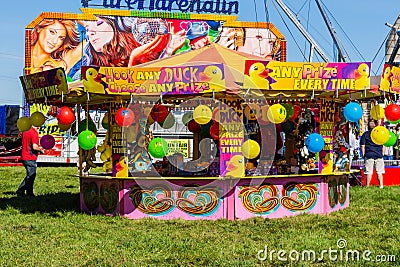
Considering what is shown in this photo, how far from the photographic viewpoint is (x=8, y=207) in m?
12.5

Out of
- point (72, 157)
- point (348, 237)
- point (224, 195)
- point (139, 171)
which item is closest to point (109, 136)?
point (139, 171)

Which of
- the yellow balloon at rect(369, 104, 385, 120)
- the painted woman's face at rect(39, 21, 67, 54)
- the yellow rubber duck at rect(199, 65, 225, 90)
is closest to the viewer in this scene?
the yellow rubber duck at rect(199, 65, 225, 90)

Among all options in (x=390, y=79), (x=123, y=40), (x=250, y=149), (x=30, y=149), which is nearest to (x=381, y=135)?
(x=390, y=79)

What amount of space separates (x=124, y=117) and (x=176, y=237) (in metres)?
2.21

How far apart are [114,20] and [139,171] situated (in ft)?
98.0

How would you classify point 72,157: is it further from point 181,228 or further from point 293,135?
point 181,228

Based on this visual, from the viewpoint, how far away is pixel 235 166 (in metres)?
10.5

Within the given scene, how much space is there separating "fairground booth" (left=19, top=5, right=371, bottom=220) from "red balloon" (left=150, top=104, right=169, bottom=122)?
2 centimetres

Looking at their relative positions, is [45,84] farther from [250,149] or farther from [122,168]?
[250,149]

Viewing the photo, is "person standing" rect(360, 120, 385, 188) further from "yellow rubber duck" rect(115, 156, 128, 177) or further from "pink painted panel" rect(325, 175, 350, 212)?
"yellow rubber duck" rect(115, 156, 128, 177)

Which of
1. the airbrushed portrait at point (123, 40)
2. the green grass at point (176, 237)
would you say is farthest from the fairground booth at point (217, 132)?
the airbrushed portrait at point (123, 40)

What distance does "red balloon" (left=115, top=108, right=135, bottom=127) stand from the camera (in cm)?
1010

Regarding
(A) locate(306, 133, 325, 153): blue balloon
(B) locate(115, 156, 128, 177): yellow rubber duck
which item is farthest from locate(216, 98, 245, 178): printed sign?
(B) locate(115, 156, 128, 177): yellow rubber duck

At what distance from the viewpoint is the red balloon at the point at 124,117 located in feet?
33.1
